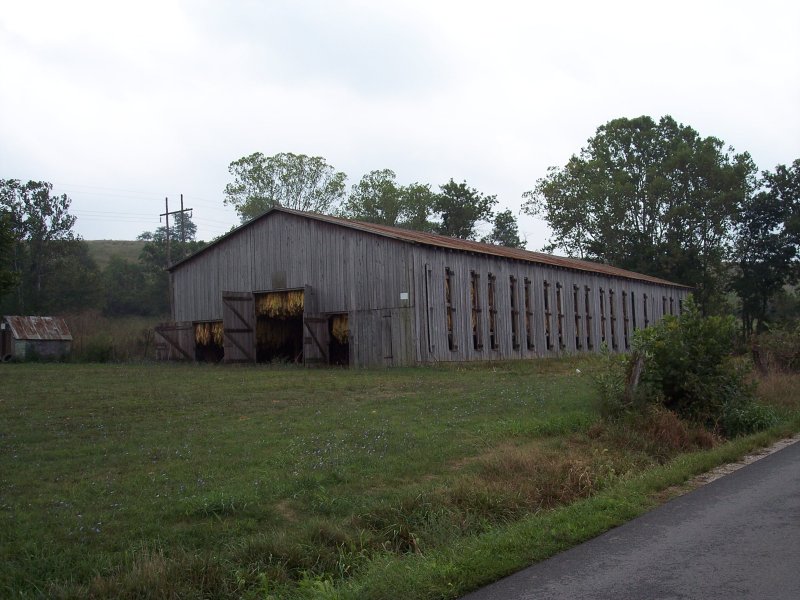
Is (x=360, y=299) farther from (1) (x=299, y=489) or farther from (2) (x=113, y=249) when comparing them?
(2) (x=113, y=249)

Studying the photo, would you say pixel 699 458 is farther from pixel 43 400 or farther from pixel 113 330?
pixel 113 330

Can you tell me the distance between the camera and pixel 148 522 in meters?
7.36

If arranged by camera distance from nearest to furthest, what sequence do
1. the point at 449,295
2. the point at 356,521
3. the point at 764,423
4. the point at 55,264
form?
the point at 356,521 < the point at 764,423 < the point at 449,295 < the point at 55,264

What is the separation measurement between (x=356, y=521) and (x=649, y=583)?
127 inches

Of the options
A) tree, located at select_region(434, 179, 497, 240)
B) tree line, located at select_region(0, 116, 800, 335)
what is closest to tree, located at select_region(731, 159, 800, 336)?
tree line, located at select_region(0, 116, 800, 335)

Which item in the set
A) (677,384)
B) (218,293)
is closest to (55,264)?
(218,293)

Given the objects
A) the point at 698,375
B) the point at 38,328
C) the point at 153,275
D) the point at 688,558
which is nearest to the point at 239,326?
the point at 38,328

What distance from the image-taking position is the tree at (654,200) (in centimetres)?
6050

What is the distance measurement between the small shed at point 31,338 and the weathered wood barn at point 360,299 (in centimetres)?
902

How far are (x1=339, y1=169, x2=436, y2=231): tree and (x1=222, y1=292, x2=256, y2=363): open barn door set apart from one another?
131 ft

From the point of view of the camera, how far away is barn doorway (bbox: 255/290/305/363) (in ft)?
107

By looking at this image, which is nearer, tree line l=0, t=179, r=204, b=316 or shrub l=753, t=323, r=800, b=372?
shrub l=753, t=323, r=800, b=372

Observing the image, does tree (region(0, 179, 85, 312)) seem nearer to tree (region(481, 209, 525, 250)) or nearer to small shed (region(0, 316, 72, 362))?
small shed (region(0, 316, 72, 362))

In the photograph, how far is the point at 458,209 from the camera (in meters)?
71.2
